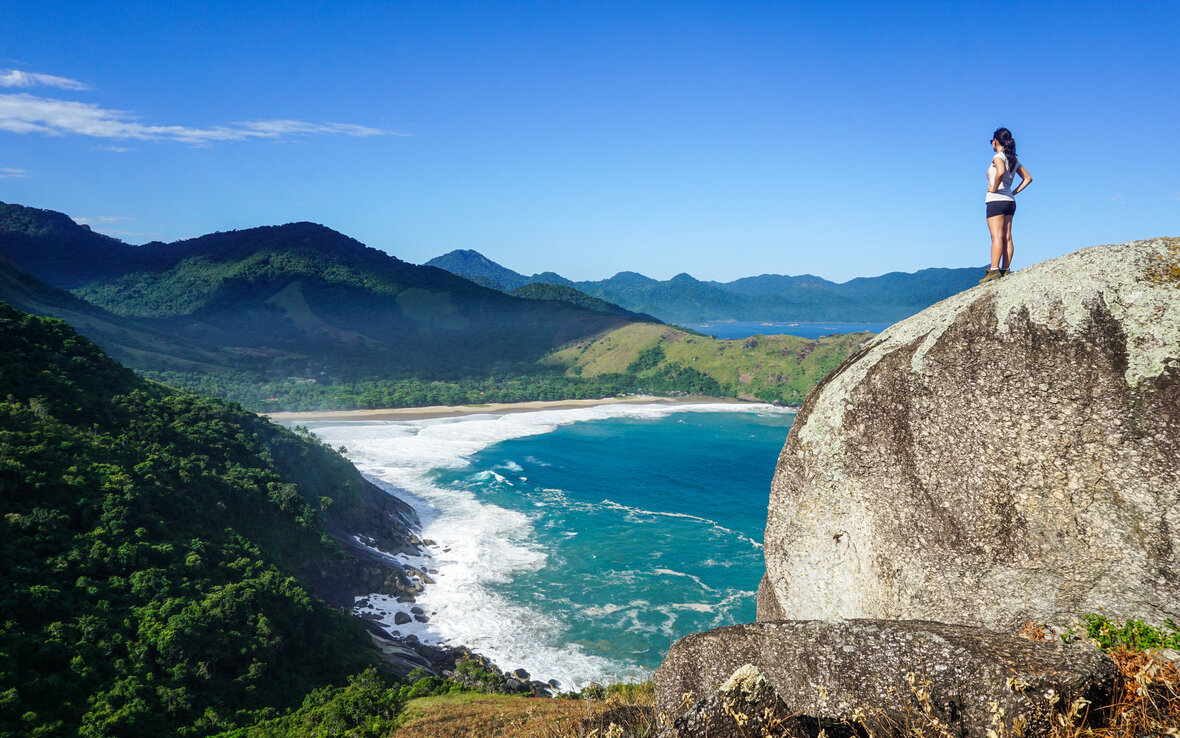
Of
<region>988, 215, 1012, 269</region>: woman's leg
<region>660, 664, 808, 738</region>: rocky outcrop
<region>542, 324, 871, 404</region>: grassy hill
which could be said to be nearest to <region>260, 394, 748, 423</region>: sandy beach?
<region>542, 324, 871, 404</region>: grassy hill

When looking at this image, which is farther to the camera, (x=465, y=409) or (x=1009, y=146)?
(x=465, y=409)

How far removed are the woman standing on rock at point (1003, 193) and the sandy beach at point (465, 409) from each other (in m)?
86.8

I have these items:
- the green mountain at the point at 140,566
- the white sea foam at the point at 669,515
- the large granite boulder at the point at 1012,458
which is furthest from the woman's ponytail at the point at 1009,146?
the white sea foam at the point at 669,515

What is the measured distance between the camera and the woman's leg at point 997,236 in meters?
9.20

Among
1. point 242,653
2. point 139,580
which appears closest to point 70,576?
point 139,580

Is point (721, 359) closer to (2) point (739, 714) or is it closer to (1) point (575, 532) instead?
(1) point (575, 532)

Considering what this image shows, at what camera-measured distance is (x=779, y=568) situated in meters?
9.73

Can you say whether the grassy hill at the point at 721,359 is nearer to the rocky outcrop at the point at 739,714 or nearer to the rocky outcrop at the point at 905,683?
the rocky outcrop at the point at 905,683

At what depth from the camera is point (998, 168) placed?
912 cm

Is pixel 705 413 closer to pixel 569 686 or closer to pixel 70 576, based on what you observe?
pixel 569 686

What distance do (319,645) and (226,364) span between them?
10747 cm

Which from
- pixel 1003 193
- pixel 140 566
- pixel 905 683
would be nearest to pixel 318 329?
pixel 140 566

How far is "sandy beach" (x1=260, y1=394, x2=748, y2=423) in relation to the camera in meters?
92.2

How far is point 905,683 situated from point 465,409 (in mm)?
101638
